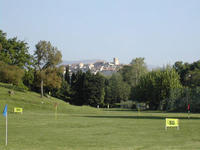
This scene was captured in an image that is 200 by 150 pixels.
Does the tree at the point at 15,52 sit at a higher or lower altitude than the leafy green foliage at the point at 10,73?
higher

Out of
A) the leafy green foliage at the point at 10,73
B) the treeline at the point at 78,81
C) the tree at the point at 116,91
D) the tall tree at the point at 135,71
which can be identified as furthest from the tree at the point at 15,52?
the tall tree at the point at 135,71

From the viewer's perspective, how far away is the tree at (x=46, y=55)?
88.1m

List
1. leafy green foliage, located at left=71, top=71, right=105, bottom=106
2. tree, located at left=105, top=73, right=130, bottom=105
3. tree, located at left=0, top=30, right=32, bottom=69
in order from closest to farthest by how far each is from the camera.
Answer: tree, located at left=0, top=30, right=32, bottom=69 → leafy green foliage, located at left=71, top=71, right=105, bottom=106 → tree, located at left=105, top=73, right=130, bottom=105

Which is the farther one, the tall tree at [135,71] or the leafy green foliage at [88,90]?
the tall tree at [135,71]

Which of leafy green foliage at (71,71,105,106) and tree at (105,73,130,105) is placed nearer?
leafy green foliage at (71,71,105,106)

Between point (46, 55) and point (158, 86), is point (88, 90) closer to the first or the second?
point (158, 86)

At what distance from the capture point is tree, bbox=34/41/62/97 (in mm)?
88106

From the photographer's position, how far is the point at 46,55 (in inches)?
3504

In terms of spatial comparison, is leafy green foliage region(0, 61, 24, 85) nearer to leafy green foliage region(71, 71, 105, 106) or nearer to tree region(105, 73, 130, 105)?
leafy green foliage region(71, 71, 105, 106)

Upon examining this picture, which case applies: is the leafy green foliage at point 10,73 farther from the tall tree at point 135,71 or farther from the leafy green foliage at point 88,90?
the tall tree at point 135,71

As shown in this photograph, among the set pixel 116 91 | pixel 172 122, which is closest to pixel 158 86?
pixel 116 91

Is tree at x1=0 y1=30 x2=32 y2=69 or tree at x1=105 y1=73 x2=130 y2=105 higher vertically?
tree at x1=0 y1=30 x2=32 y2=69

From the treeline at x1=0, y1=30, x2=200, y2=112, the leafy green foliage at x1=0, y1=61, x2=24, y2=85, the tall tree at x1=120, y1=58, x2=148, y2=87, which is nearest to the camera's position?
the leafy green foliage at x1=0, y1=61, x2=24, y2=85

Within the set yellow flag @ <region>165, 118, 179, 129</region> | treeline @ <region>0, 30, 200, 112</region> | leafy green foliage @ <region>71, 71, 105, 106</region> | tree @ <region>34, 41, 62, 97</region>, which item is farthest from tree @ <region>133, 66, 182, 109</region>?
yellow flag @ <region>165, 118, 179, 129</region>
